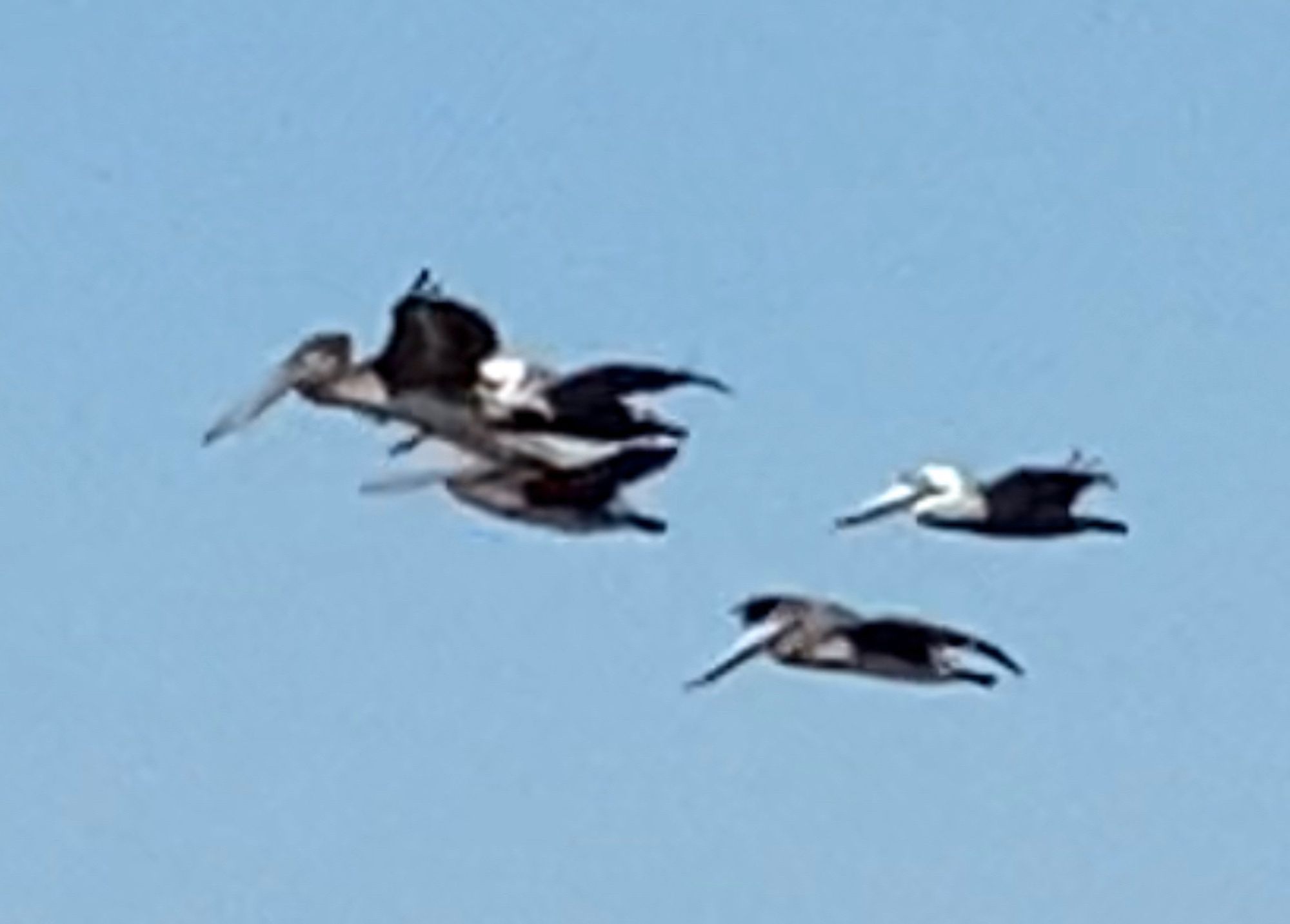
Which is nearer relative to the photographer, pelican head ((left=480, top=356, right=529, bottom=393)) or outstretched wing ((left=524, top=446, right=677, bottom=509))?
outstretched wing ((left=524, top=446, right=677, bottom=509))

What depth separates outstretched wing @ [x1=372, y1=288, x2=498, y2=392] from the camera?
1583 centimetres

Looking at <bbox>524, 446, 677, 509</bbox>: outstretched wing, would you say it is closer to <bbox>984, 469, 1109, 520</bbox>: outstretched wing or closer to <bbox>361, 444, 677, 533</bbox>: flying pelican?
<bbox>361, 444, 677, 533</bbox>: flying pelican

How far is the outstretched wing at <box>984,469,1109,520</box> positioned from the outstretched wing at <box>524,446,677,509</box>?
297 cm

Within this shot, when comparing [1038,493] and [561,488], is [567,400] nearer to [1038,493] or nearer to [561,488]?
[561,488]

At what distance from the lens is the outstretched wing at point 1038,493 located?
716 inches

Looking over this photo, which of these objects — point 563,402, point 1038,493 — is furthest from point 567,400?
point 1038,493

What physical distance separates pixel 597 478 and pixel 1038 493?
3.28 m

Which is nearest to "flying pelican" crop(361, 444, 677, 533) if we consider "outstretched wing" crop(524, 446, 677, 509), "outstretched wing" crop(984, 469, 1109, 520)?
"outstretched wing" crop(524, 446, 677, 509)

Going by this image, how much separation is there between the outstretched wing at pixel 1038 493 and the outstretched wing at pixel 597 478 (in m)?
2.97

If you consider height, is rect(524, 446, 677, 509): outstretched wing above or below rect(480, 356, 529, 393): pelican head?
below

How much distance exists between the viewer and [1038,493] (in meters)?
18.3

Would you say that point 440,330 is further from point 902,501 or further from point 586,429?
point 902,501

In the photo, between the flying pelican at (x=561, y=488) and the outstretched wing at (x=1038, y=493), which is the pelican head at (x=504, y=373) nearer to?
the flying pelican at (x=561, y=488)

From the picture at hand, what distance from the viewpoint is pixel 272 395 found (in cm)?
1705
